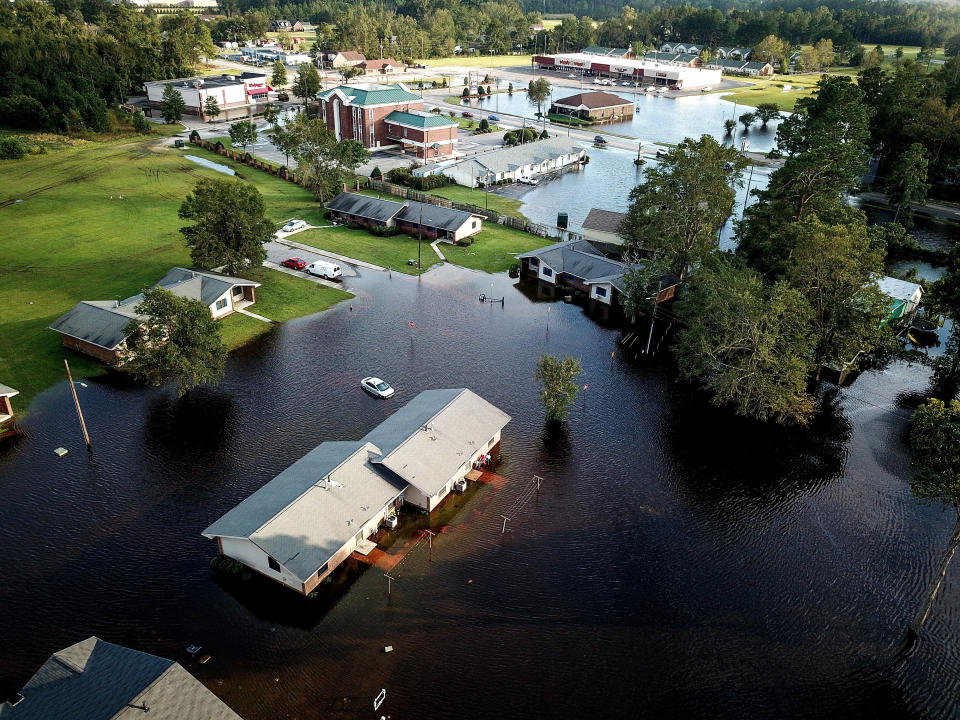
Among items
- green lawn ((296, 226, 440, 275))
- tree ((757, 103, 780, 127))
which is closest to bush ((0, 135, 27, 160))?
green lawn ((296, 226, 440, 275))

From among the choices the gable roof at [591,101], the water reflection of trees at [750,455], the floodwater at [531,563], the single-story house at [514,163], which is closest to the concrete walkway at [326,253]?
the floodwater at [531,563]

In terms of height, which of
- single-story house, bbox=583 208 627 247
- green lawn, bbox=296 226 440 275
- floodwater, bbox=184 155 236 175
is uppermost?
single-story house, bbox=583 208 627 247

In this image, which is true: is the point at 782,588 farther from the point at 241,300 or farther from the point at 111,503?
the point at 241,300

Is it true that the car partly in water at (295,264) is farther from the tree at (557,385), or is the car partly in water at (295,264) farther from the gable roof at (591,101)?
the gable roof at (591,101)

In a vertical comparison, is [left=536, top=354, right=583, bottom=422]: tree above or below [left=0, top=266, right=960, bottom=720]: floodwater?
above

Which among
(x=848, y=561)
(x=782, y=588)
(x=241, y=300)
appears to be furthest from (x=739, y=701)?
(x=241, y=300)

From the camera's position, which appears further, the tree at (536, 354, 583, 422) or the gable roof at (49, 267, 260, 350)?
the gable roof at (49, 267, 260, 350)

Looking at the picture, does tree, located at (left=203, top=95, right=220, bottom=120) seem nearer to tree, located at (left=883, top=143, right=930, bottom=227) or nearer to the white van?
the white van
